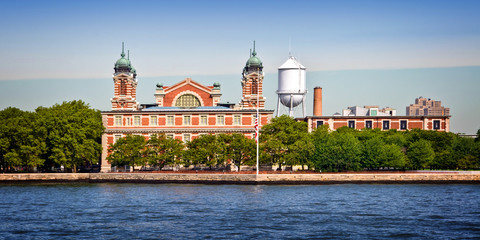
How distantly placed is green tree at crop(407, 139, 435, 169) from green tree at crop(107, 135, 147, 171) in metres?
36.3

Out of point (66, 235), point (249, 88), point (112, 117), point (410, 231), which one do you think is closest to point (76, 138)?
point (112, 117)

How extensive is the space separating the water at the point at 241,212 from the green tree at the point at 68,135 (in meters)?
16.5

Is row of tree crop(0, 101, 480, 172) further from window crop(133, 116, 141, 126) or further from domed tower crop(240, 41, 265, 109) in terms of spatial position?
domed tower crop(240, 41, 265, 109)

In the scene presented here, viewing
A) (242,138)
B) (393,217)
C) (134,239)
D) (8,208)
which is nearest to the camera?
(134,239)

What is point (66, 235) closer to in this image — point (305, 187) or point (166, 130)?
point (305, 187)

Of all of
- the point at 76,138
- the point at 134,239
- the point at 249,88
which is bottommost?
the point at 134,239

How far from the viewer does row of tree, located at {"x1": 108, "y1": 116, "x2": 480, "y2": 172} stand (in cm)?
8775

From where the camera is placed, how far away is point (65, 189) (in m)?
74.4

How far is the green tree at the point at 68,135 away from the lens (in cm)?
9050

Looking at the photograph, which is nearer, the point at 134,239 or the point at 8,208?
the point at 134,239

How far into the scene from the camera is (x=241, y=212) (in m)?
53.0

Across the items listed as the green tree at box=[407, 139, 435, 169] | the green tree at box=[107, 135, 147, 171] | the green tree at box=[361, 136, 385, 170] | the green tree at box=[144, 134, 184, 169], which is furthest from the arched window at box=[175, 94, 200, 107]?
the green tree at box=[407, 139, 435, 169]

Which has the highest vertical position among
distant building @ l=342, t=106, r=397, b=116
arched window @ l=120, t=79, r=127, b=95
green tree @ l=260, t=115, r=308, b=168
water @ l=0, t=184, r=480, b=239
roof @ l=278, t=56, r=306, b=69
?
roof @ l=278, t=56, r=306, b=69

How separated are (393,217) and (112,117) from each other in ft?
200
